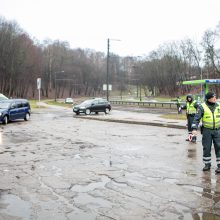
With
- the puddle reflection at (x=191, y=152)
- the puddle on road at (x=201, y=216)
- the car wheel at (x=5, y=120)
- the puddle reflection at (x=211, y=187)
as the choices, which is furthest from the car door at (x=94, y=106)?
the puddle on road at (x=201, y=216)

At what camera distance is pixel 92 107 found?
1393 inches

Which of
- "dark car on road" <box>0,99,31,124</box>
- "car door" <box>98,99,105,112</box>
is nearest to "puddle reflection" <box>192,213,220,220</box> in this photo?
"dark car on road" <box>0,99,31,124</box>

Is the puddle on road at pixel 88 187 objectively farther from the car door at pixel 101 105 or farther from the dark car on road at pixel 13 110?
the car door at pixel 101 105

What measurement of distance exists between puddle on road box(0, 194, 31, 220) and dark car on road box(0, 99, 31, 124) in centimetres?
1791

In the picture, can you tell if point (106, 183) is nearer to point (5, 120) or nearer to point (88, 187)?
point (88, 187)

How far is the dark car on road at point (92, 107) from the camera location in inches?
1353

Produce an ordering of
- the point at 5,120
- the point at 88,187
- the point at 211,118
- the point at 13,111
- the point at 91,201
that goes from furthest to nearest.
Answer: the point at 13,111 < the point at 5,120 < the point at 211,118 < the point at 88,187 < the point at 91,201

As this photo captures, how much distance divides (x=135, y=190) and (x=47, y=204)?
1.77 metres

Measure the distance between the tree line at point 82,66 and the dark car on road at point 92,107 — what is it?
38.8 m

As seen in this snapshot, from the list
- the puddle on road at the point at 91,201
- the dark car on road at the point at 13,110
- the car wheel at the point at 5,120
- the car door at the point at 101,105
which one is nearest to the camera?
the puddle on road at the point at 91,201

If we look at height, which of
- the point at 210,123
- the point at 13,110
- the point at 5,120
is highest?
the point at 210,123

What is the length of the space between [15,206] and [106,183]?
7.02 feet

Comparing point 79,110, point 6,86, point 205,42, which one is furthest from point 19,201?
point 6,86

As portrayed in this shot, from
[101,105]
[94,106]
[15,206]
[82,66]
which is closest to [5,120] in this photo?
[94,106]
